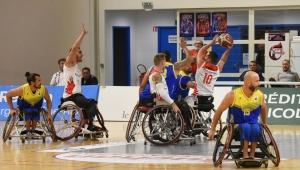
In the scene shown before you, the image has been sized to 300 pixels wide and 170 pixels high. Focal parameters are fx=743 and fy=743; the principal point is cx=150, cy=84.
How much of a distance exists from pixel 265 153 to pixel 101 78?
14425 millimetres

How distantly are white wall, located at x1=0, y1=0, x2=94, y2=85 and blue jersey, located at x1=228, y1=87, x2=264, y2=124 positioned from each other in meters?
14.3

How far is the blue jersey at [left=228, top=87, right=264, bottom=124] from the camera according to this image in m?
9.74

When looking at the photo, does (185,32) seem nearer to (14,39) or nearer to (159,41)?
(159,41)

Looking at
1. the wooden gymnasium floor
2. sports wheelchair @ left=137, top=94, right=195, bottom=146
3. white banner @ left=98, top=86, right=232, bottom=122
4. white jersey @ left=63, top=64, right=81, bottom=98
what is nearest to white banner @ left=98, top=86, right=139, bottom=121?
white banner @ left=98, top=86, right=232, bottom=122

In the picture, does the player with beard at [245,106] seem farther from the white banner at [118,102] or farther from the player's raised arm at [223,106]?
the white banner at [118,102]

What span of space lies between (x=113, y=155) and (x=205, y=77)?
2817 millimetres

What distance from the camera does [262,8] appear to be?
22172 mm

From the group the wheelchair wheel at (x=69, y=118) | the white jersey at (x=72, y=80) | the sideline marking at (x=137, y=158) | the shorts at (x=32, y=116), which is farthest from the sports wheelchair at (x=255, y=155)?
the shorts at (x=32, y=116)

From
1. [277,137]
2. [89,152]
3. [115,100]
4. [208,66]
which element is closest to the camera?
[89,152]

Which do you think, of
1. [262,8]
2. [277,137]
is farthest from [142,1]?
[277,137]

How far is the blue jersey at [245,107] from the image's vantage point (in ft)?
32.0

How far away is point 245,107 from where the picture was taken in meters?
9.75

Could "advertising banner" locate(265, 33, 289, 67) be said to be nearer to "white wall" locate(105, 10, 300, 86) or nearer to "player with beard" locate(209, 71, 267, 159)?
"white wall" locate(105, 10, 300, 86)

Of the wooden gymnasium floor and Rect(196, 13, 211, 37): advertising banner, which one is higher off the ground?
Rect(196, 13, 211, 37): advertising banner
